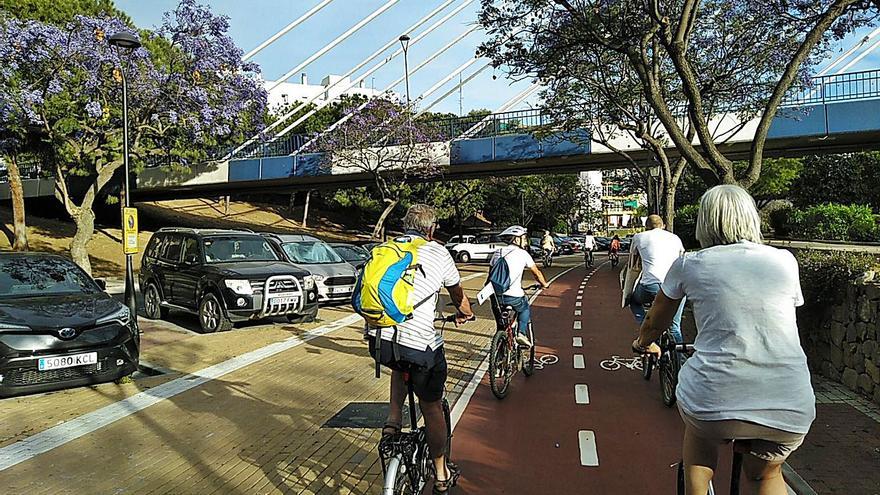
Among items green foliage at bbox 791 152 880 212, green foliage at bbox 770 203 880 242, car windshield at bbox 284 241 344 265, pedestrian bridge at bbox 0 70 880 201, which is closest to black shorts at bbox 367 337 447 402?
car windshield at bbox 284 241 344 265

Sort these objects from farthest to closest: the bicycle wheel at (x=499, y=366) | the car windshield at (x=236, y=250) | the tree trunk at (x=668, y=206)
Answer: the tree trunk at (x=668, y=206), the car windshield at (x=236, y=250), the bicycle wheel at (x=499, y=366)

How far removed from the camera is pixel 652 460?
5.41 m

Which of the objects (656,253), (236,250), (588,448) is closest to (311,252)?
(236,250)

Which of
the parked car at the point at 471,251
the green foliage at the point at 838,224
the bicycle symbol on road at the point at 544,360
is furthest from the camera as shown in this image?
the parked car at the point at 471,251

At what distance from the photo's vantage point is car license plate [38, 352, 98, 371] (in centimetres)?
735

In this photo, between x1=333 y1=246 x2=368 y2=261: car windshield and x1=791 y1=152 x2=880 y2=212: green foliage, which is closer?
x1=333 y1=246 x2=368 y2=261: car windshield

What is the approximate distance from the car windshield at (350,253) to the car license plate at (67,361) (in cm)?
1055

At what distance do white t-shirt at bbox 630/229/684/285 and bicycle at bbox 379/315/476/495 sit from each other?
3767 mm

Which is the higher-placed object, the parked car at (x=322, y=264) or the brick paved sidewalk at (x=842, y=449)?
the parked car at (x=322, y=264)

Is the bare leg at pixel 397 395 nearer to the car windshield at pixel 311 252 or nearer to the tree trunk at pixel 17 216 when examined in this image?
the car windshield at pixel 311 252

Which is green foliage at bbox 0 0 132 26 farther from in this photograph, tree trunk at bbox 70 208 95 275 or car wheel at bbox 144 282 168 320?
car wheel at bbox 144 282 168 320

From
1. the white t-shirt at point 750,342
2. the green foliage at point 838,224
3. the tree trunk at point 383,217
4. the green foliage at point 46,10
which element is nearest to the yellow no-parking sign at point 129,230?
the white t-shirt at point 750,342

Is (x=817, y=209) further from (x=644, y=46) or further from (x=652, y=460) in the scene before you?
(x=652, y=460)

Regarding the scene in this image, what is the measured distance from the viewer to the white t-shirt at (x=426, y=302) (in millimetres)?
3881
